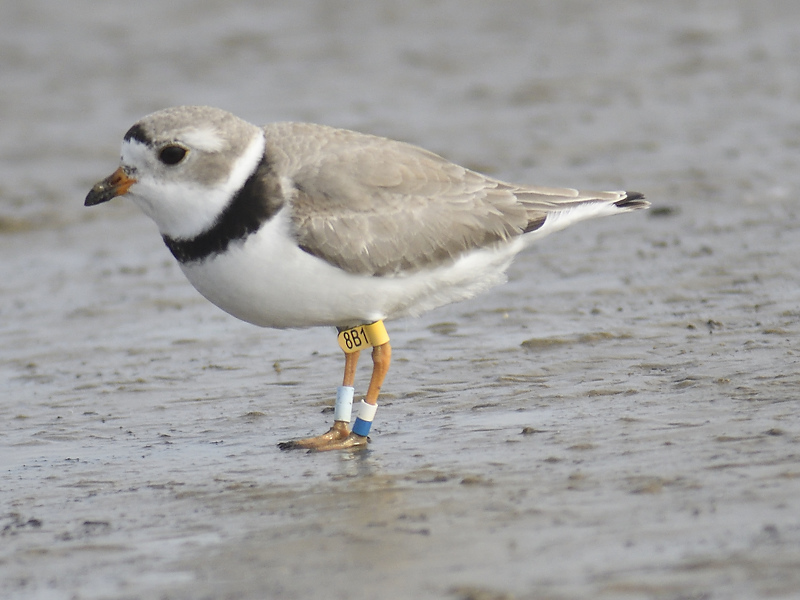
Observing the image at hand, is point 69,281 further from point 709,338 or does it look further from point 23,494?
point 709,338

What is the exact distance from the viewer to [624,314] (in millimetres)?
7484

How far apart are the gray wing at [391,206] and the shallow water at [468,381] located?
88 cm

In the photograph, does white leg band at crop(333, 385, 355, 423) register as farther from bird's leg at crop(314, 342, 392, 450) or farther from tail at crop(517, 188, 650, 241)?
tail at crop(517, 188, 650, 241)

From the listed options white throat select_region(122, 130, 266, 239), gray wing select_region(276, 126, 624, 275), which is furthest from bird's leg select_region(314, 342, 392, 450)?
white throat select_region(122, 130, 266, 239)

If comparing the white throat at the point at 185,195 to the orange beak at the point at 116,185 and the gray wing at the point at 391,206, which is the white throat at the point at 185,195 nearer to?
the orange beak at the point at 116,185

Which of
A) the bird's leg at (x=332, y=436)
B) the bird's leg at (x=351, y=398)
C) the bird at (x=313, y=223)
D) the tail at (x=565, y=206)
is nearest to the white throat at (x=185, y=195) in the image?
the bird at (x=313, y=223)

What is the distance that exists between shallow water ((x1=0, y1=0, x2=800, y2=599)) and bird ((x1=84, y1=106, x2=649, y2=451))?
0.66 m

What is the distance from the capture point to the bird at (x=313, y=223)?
529 cm

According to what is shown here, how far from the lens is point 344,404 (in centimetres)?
588

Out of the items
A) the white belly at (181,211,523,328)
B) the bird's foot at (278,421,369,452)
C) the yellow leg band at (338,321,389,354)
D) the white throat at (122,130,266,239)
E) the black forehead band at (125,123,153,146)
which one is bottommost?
the bird's foot at (278,421,369,452)

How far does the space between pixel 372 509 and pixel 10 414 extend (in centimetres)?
284

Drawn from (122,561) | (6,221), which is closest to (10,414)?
(122,561)

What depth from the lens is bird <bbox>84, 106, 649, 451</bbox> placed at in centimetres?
529

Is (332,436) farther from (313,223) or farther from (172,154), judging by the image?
(172,154)
